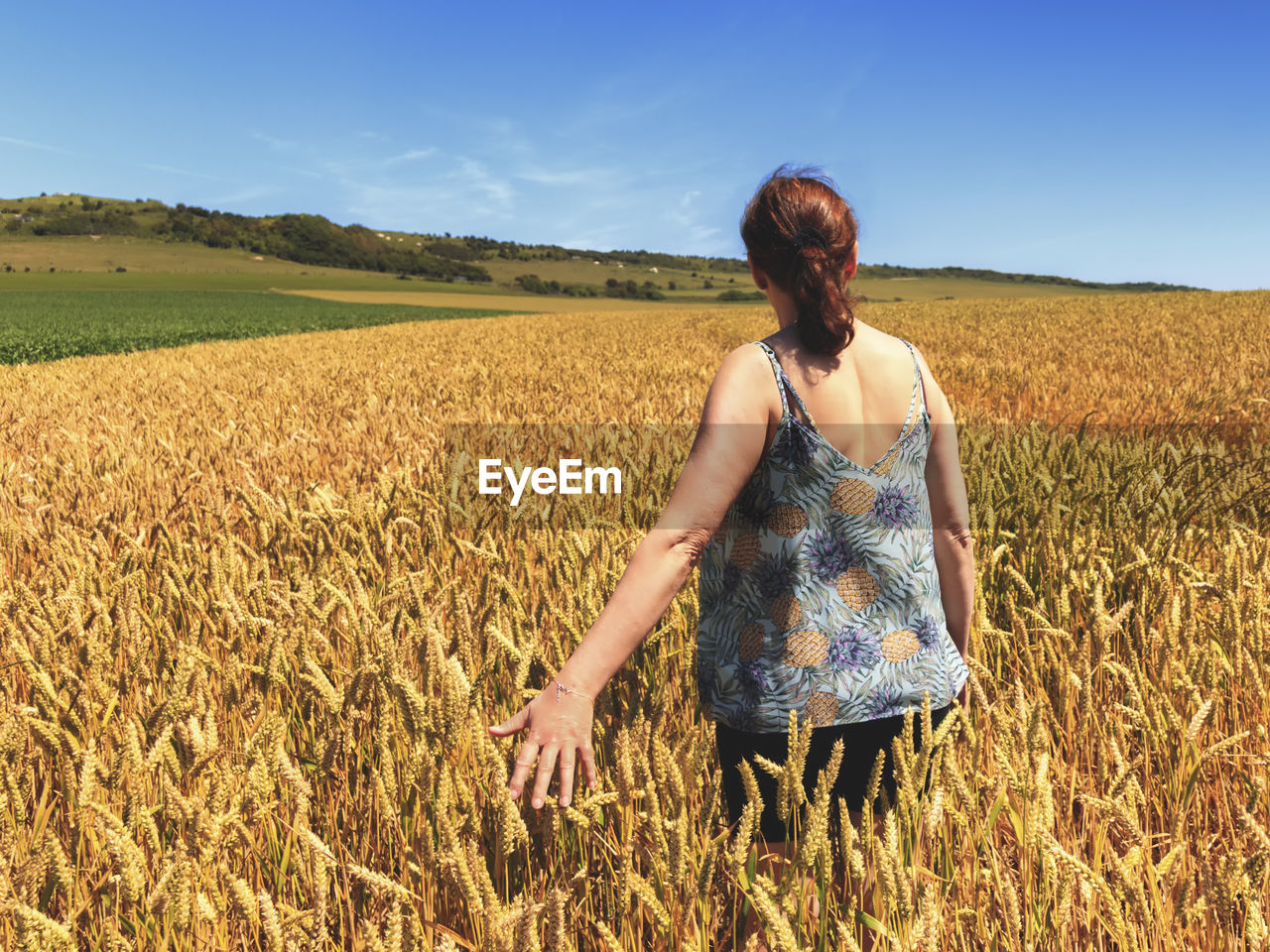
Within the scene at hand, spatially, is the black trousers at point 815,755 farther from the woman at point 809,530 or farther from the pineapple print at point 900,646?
the pineapple print at point 900,646

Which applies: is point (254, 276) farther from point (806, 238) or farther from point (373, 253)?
point (806, 238)

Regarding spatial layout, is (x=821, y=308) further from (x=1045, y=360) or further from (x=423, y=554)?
(x=1045, y=360)

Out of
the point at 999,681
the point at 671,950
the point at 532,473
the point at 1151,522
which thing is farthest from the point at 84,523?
the point at 1151,522

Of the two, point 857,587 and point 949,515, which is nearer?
point 857,587

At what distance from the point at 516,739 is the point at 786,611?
719mm

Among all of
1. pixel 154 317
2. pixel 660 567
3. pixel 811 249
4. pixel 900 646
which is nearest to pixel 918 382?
pixel 811 249

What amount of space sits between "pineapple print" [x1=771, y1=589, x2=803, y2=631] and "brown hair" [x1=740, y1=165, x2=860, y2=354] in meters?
0.44

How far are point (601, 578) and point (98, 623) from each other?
4.39ft

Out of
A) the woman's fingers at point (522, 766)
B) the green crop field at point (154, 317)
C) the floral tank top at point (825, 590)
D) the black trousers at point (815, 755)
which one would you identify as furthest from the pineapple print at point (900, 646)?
the green crop field at point (154, 317)

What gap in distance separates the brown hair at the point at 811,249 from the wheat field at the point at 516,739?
2.33ft

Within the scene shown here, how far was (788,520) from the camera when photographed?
1415mm

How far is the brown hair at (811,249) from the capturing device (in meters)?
1.30

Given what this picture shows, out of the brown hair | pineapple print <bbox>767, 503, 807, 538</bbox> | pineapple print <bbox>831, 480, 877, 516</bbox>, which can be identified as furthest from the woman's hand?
the brown hair

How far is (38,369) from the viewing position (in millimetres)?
10906
